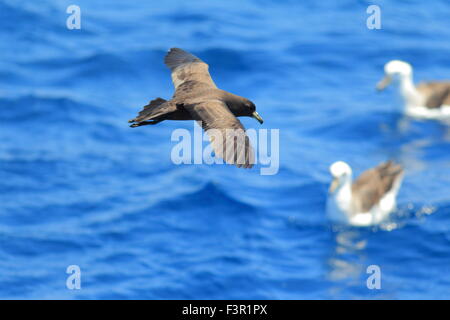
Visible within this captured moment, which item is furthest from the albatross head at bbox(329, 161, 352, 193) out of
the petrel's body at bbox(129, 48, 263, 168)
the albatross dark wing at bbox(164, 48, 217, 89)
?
the petrel's body at bbox(129, 48, 263, 168)

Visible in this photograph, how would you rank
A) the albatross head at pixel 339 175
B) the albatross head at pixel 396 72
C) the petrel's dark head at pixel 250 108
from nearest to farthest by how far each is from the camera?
the petrel's dark head at pixel 250 108 → the albatross head at pixel 339 175 → the albatross head at pixel 396 72

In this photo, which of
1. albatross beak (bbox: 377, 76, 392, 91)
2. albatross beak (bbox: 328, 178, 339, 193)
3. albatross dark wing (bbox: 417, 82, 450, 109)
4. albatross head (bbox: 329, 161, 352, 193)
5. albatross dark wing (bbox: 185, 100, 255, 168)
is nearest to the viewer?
albatross dark wing (bbox: 185, 100, 255, 168)

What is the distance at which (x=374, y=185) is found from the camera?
2159 cm

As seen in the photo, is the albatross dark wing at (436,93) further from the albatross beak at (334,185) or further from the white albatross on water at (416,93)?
the albatross beak at (334,185)

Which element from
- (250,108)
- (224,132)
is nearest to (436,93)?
(250,108)

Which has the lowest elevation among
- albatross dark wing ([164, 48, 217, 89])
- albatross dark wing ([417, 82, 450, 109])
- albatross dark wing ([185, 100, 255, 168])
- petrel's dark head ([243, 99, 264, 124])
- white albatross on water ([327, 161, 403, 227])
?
albatross dark wing ([185, 100, 255, 168])

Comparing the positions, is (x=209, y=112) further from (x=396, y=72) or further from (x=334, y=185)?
(x=396, y=72)

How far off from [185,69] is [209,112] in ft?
6.61

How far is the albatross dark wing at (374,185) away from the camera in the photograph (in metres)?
21.2

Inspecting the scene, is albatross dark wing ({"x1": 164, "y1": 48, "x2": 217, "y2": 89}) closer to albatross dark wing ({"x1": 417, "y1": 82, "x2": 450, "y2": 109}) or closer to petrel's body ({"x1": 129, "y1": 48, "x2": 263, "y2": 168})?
petrel's body ({"x1": 129, "y1": 48, "x2": 263, "y2": 168})

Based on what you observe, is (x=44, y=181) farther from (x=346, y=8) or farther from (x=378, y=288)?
(x=346, y=8)

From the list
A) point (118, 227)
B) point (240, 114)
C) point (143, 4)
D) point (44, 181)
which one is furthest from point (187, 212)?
point (240, 114)

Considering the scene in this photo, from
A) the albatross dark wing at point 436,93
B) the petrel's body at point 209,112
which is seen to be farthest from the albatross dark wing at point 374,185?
the petrel's body at point 209,112

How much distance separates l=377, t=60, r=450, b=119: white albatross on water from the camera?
25.3 m
